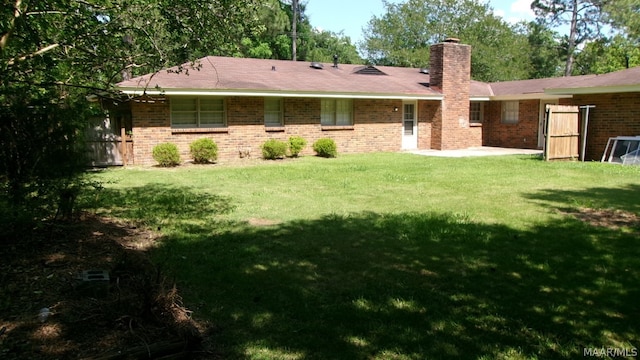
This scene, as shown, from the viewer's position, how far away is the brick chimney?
73.6 ft

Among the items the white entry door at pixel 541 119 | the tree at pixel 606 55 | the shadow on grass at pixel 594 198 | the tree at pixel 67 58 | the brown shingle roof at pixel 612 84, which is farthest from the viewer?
the tree at pixel 606 55

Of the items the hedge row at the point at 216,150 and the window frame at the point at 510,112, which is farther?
the window frame at the point at 510,112

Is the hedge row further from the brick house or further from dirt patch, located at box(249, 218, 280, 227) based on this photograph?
dirt patch, located at box(249, 218, 280, 227)

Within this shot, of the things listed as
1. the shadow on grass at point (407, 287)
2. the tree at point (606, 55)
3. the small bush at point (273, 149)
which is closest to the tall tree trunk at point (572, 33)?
the tree at point (606, 55)

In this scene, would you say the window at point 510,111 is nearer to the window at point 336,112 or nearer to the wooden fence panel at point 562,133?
the wooden fence panel at point 562,133

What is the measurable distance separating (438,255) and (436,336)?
A: 2150 millimetres

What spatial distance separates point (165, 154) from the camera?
51.1ft

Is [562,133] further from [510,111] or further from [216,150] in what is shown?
[216,150]

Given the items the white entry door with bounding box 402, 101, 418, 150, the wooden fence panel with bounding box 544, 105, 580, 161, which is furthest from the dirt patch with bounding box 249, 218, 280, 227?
the white entry door with bounding box 402, 101, 418, 150

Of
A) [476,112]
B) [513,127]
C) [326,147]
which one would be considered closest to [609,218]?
[326,147]

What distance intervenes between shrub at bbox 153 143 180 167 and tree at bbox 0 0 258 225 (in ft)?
24.3

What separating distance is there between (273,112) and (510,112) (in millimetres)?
12722

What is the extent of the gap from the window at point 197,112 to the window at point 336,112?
174 inches

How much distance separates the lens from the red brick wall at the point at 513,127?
76.3 feet
